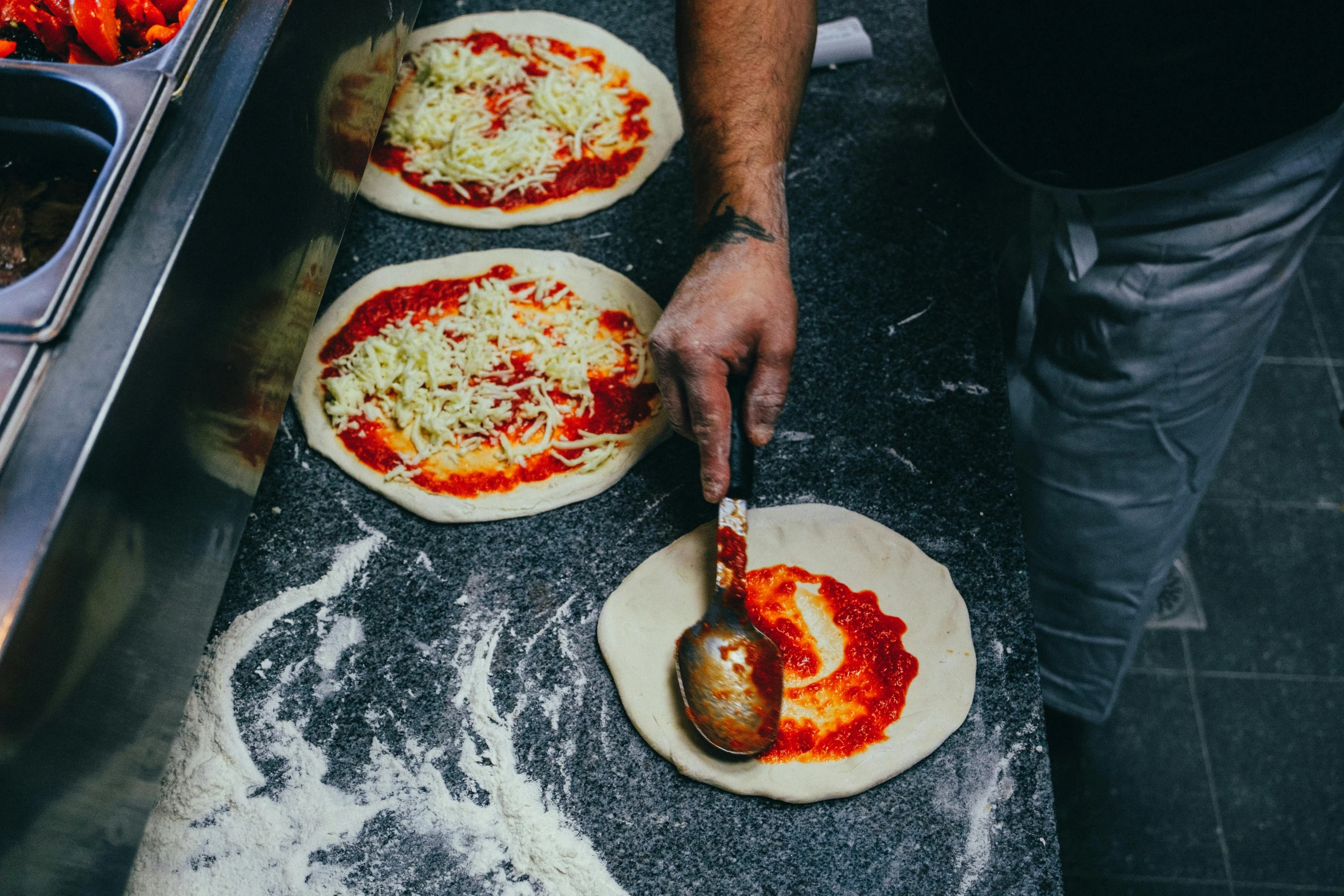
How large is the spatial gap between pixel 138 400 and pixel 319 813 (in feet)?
2.36

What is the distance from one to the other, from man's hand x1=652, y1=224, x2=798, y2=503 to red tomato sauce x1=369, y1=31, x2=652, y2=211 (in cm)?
73

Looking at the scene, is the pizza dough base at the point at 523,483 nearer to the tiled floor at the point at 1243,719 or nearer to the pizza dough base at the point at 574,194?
the pizza dough base at the point at 574,194

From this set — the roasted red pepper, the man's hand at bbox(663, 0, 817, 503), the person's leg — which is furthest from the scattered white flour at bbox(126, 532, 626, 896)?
the person's leg

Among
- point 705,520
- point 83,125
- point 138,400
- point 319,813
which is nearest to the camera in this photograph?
point 138,400

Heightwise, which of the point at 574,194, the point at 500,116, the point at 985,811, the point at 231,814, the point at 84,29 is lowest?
the point at 985,811

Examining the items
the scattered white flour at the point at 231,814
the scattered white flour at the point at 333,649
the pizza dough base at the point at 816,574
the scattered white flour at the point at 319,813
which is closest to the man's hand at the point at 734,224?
the pizza dough base at the point at 816,574

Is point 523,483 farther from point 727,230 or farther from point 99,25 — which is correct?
point 99,25

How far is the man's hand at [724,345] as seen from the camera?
1351 millimetres

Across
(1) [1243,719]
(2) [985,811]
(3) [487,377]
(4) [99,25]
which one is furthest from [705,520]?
(1) [1243,719]

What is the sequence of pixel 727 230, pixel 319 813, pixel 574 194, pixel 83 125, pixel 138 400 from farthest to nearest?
1. pixel 574 194
2. pixel 727 230
3. pixel 319 813
4. pixel 83 125
5. pixel 138 400

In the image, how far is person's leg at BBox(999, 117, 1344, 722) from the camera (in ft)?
5.31

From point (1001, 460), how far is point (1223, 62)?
30.2 inches

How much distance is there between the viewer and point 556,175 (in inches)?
80.7

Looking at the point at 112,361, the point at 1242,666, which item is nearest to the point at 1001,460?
the point at 112,361
